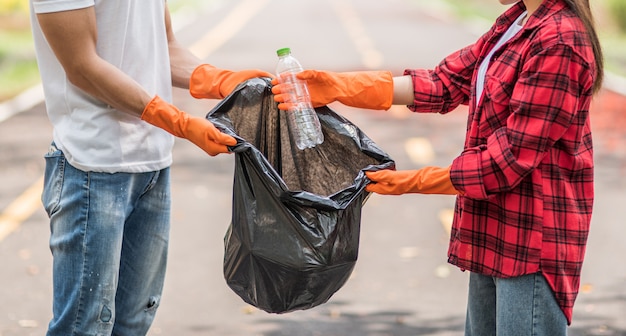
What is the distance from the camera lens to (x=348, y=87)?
11.1 feet

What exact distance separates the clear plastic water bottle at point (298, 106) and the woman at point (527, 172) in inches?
12.9

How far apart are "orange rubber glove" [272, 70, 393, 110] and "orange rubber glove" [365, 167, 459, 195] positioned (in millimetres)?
387

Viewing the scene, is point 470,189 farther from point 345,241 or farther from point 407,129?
point 407,129

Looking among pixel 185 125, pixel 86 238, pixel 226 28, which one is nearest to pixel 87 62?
pixel 185 125

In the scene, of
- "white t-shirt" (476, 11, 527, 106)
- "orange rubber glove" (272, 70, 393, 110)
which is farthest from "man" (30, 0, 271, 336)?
"white t-shirt" (476, 11, 527, 106)

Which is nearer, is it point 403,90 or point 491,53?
point 491,53

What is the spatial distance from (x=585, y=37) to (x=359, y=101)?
3.10 ft

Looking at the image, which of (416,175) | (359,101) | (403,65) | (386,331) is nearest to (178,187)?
Answer: (386,331)

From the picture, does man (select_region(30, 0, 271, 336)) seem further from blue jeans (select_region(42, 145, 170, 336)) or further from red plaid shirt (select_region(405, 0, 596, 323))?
red plaid shirt (select_region(405, 0, 596, 323))

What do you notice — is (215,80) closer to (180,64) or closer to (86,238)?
(180,64)

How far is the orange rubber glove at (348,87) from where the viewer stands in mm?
3346

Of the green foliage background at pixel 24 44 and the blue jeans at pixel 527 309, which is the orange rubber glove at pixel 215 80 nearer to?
the blue jeans at pixel 527 309

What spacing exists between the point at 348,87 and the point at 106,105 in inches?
33.1

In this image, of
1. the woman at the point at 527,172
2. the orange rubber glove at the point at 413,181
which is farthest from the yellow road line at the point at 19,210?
the woman at the point at 527,172
